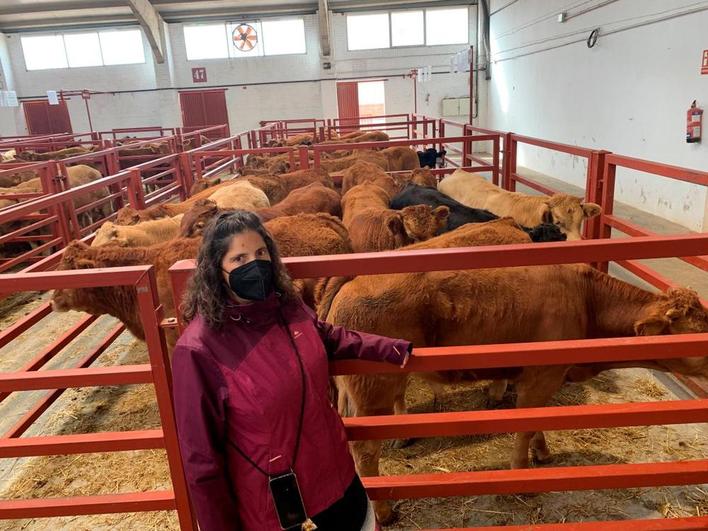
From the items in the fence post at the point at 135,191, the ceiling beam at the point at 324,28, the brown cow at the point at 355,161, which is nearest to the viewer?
the fence post at the point at 135,191

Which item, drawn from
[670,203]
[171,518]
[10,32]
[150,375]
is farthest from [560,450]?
[10,32]

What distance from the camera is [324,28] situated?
2072 cm

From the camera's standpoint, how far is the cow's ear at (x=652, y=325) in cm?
262

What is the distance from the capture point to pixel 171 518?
3.12 metres

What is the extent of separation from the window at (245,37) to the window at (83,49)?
7.38 feet

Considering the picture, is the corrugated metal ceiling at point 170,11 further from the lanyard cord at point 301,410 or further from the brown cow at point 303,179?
the lanyard cord at point 301,410

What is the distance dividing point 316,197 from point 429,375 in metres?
3.72

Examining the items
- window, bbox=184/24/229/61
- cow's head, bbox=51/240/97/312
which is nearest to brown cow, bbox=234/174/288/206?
cow's head, bbox=51/240/97/312

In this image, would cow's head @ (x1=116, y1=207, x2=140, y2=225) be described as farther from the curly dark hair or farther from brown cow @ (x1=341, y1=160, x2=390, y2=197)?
the curly dark hair

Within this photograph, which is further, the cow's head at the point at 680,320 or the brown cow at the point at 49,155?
the brown cow at the point at 49,155

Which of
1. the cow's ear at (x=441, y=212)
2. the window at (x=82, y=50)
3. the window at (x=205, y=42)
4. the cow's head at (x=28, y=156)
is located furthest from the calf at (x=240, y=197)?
the window at (x=82, y=50)

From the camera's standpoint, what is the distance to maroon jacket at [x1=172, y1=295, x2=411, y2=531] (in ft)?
5.07

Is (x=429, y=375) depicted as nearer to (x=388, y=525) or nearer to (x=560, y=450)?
(x=388, y=525)

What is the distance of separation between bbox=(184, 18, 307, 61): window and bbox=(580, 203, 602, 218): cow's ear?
19.6m
